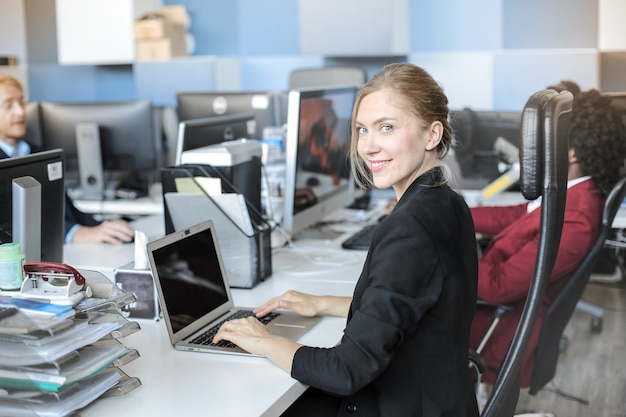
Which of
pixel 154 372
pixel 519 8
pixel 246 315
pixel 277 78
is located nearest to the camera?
pixel 154 372

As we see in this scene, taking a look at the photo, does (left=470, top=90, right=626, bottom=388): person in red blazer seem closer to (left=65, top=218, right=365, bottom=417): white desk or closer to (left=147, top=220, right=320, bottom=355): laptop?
(left=65, top=218, right=365, bottom=417): white desk

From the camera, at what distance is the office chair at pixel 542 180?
1548mm

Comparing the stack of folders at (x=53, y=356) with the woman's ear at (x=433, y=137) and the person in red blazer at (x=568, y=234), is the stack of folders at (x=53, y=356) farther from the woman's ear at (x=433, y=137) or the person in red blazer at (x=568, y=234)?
the person in red blazer at (x=568, y=234)

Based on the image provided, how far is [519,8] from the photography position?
550 centimetres

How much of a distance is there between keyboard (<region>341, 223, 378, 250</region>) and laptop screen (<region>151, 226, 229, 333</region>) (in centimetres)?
79

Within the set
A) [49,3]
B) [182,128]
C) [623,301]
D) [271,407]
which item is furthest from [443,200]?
[49,3]

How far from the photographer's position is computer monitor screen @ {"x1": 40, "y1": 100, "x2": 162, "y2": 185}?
3746mm

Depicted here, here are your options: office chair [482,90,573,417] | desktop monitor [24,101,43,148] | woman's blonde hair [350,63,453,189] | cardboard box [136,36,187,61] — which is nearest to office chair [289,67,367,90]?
cardboard box [136,36,187,61]

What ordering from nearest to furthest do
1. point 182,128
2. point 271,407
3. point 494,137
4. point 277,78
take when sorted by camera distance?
point 271,407, point 182,128, point 494,137, point 277,78

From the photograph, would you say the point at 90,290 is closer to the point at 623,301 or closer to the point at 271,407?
the point at 271,407

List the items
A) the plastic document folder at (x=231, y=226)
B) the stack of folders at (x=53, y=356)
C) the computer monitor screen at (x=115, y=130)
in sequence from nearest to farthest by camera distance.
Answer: the stack of folders at (x=53, y=356), the plastic document folder at (x=231, y=226), the computer monitor screen at (x=115, y=130)

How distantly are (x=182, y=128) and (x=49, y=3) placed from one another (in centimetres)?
447

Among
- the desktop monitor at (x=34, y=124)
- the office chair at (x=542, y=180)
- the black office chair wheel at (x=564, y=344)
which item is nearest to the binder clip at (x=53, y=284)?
the office chair at (x=542, y=180)

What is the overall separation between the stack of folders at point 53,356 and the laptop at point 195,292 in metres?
0.27
